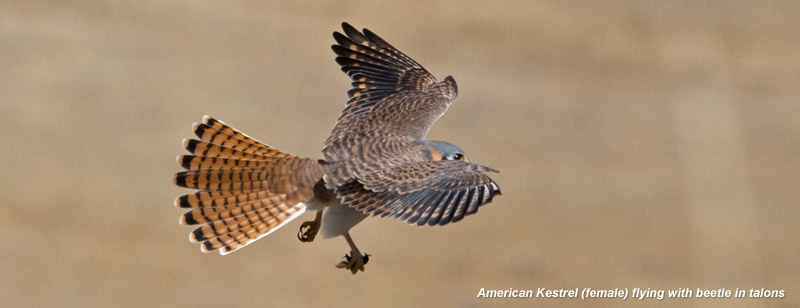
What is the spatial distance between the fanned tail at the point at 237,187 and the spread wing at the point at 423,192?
57cm

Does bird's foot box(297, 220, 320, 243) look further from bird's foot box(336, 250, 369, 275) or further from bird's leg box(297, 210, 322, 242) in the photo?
bird's foot box(336, 250, 369, 275)

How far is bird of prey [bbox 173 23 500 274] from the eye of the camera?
271 inches

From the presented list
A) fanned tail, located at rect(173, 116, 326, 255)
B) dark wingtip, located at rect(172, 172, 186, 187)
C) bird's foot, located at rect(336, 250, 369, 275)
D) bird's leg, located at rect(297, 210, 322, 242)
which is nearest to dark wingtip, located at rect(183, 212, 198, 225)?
fanned tail, located at rect(173, 116, 326, 255)

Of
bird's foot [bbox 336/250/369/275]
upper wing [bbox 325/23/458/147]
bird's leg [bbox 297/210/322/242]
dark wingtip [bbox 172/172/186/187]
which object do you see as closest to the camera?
dark wingtip [bbox 172/172/186/187]

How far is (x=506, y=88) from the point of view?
930 inches

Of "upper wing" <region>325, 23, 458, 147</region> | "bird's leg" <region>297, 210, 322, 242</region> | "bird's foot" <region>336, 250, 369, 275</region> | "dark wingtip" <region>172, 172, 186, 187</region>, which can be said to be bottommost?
"bird's foot" <region>336, 250, 369, 275</region>

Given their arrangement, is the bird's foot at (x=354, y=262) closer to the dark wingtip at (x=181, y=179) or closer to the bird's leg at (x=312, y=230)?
the bird's leg at (x=312, y=230)

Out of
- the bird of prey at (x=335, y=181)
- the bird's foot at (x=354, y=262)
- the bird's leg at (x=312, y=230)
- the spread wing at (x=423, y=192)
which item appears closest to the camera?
the spread wing at (x=423, y=192)

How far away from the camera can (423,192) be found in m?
6.88

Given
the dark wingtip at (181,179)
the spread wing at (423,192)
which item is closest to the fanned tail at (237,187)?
the dark wingtip at (181,179)

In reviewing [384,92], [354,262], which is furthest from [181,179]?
[384,92]

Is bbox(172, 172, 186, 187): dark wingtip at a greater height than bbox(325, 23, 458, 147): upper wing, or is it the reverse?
bbox(325, 23, 458, 147): upper wing

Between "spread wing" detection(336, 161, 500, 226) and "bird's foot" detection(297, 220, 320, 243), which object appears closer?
"spread wing" detection(336, 161, 500, 226)

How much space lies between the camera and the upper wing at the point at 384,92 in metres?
8.24
